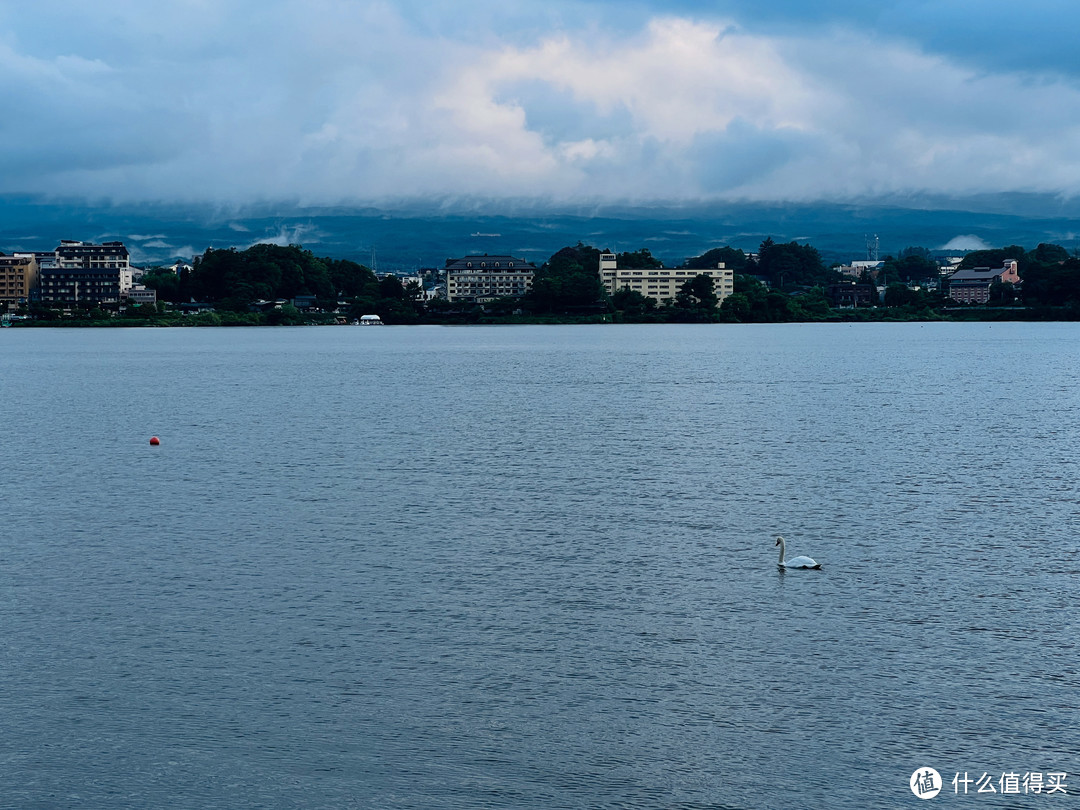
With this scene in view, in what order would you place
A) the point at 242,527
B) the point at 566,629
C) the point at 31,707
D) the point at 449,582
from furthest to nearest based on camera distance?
1. the point at 242,527
2. the point at 449,582
3. the point at 566,629
4. the point at 31,707

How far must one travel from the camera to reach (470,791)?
1633cm

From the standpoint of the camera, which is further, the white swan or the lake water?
the white swan

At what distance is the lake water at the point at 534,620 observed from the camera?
1709 cm

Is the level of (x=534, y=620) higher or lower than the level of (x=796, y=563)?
lower

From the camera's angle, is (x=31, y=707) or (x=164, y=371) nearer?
(x=31, y=707)

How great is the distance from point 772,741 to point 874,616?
704 cm

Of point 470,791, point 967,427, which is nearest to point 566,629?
point 470,791

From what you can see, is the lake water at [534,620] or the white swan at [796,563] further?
the white swan at [796,563]

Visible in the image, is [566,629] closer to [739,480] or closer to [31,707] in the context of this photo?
[31,707]

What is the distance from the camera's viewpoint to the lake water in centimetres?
1709

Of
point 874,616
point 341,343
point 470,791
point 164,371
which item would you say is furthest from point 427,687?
point 341,343

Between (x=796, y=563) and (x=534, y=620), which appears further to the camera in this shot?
(x=796, y=563)

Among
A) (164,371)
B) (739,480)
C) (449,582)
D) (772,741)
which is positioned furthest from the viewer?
(164,371)

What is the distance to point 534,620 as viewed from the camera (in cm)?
2383
